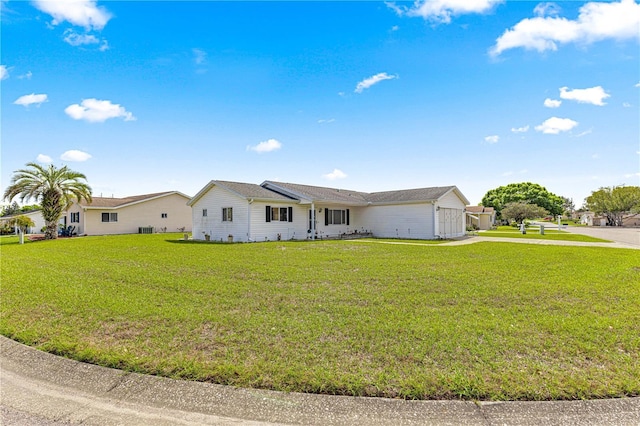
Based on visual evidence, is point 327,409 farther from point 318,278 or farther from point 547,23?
point 547,23

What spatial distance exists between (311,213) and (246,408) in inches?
774

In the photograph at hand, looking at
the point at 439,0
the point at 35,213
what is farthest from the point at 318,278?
the point at 35,213

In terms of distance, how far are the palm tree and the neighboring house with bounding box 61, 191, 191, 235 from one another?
287 cm

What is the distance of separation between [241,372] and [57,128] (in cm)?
1881

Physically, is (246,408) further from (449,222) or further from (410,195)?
(449,222)

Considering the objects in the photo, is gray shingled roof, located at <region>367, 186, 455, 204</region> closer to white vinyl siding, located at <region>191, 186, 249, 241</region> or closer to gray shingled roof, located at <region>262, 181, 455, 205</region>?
gray shingled roof, located at <region>262, 181, 455, 205</region>

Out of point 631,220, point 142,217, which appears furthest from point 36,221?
point 631,220

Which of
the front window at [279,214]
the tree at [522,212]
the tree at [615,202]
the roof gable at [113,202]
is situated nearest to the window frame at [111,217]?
the roof gable at [113,202]

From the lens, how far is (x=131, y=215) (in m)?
30.0

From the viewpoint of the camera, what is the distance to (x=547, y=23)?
11.5 meters

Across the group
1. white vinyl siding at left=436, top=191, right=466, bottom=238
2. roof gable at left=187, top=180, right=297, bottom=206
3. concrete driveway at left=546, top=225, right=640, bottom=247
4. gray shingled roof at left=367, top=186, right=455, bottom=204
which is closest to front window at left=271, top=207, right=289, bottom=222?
roof gable at left=187, top=180, right=297, bottom=206

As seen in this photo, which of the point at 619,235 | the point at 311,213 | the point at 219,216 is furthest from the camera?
the point at 619,235

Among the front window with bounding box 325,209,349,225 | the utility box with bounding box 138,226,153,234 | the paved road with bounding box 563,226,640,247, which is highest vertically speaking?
the front window with bounding box 325,209,349,225

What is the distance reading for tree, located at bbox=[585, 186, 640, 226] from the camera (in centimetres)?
4922
